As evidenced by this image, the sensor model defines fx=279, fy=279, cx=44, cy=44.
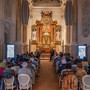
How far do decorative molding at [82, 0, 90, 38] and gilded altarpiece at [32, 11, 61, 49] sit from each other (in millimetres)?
20253

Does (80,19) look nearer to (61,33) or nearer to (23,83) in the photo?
(23,83)

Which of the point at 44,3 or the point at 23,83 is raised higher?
the point at 44,3

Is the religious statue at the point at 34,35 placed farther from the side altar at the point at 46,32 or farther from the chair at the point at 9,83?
the chair at the point at 9,83

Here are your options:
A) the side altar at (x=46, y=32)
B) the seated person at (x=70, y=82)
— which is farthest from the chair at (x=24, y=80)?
the side altar at (x=46, y=32)

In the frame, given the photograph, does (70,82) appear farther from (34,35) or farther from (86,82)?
(34,35)

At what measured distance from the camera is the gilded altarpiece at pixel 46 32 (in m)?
42.3

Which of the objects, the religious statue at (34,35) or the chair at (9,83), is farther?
the religious statue at (34,35)

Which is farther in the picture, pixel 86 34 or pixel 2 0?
pixel 86 34

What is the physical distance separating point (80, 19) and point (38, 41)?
829 inches

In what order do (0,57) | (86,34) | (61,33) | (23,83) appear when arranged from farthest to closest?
1. (61,33)
2. (86,34)
3. (0,57)
4. (23,83)

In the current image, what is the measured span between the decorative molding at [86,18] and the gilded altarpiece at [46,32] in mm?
20253

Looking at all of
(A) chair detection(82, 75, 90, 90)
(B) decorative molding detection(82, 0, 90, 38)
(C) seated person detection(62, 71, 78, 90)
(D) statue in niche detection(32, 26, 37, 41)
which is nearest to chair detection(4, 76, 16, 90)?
(C) seated person detection(62, 71, 78, 90)

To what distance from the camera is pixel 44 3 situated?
42.6m

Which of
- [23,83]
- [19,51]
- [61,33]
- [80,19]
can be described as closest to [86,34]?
[80,19]
